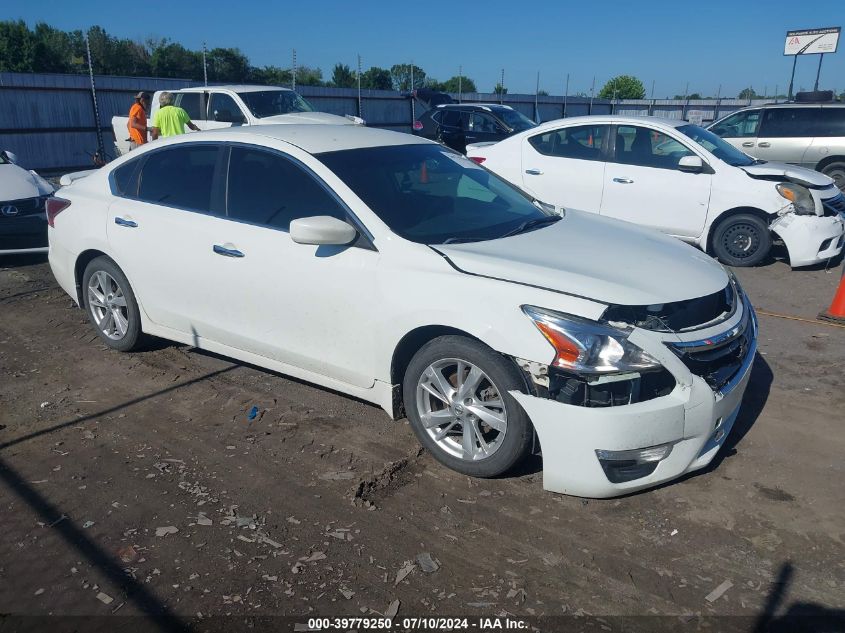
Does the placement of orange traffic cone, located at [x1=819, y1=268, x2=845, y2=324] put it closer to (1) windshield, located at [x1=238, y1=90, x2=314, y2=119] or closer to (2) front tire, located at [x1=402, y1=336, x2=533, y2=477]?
(2) front tire, located at [x1=402, y1=336, x2=533, y2=477]

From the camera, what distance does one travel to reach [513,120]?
1678 cm

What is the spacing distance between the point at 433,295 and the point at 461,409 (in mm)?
612

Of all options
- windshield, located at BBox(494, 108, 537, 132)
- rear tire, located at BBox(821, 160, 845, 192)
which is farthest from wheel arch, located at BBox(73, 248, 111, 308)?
rear tire, located at BBox(821, 160, 845, 192)

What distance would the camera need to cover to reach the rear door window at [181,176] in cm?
493

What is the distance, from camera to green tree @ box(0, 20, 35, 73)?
51.7 m

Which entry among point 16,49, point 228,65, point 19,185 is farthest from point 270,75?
point 19,185

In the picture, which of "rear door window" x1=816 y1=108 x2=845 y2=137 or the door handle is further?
"rear door window" x1=816 y1=108 x2=845 y2=137

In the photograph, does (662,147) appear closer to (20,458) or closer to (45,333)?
(45,333)

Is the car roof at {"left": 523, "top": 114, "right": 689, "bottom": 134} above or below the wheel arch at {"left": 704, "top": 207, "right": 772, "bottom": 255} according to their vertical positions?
above

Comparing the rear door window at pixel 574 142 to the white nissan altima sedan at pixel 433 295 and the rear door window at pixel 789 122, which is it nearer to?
the white nissan altima sedan at pixel 433 295

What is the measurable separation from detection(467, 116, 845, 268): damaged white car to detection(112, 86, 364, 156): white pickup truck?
6204 millimetres

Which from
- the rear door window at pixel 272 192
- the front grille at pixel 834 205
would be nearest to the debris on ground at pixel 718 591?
the rear door window at pixel 272 192

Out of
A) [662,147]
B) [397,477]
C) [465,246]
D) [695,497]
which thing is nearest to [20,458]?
[397,477]

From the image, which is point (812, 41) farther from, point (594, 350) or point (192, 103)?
point (594, 350)
